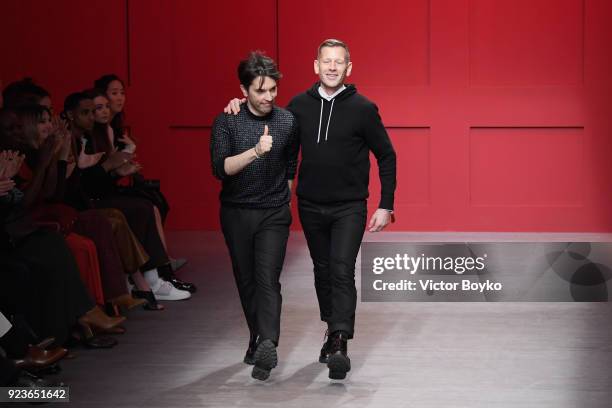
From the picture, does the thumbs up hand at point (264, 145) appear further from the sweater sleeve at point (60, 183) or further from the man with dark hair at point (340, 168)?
the sweater sleeve at point (60, 183)

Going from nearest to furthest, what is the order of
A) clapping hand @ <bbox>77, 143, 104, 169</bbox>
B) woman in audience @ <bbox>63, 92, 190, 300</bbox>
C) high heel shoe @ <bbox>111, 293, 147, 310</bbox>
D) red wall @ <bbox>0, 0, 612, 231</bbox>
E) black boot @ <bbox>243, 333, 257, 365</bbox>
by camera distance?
black boot @ <bbox>243, 333, 257, 365</bbox>, high heel shoe @ <bbox>111, 293, 147, 310</bbox>, clapping hand @ <bbox>77, 143, 104, 169</bbox>, woman in audience @ <bbox>63, 92, 190, 300</bbox>, red wall @ <bbox>0, 0, 612, 231</bbox>

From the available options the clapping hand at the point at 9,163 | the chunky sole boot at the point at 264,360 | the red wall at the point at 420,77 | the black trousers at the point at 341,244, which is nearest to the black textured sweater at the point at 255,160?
the black trousers at the point at 341,244

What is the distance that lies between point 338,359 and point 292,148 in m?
0.77

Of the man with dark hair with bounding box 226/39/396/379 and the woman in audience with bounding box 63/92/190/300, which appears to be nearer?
the man with dark hair with bounding box 226/39/396/379

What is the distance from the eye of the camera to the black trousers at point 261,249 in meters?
3.88

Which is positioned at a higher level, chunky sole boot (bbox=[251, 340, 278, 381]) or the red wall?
the red wall

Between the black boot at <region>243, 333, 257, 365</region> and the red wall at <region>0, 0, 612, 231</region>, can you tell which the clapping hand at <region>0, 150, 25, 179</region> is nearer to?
the black boot at <region>243, 333, 257, 365</region>

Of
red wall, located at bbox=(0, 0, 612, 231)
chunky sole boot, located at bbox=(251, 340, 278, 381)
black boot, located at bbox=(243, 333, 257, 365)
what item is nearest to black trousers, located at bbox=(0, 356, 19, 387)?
chunky sole boot, located at bbox=(251, 340, 278, 381)

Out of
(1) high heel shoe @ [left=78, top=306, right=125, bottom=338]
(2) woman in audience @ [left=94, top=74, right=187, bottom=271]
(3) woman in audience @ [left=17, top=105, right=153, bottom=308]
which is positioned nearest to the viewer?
(3) woman in audience @ [left=17, top=105, right=153, bottom=308]

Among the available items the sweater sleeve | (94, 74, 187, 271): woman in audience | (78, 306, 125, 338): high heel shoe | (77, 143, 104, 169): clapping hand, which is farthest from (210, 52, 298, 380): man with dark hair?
(94, 74, 187, 271): woman in audience

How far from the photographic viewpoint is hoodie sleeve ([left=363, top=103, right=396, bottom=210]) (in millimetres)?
3941

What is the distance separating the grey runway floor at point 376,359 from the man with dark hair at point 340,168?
0.94ft

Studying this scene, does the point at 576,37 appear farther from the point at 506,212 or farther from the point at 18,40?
the point at 18,40

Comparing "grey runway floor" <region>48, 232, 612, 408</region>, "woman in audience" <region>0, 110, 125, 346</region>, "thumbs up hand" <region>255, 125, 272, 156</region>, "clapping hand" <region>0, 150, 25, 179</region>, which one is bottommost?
"grey runway floor" <region>48, 232, 612, 408</region>
